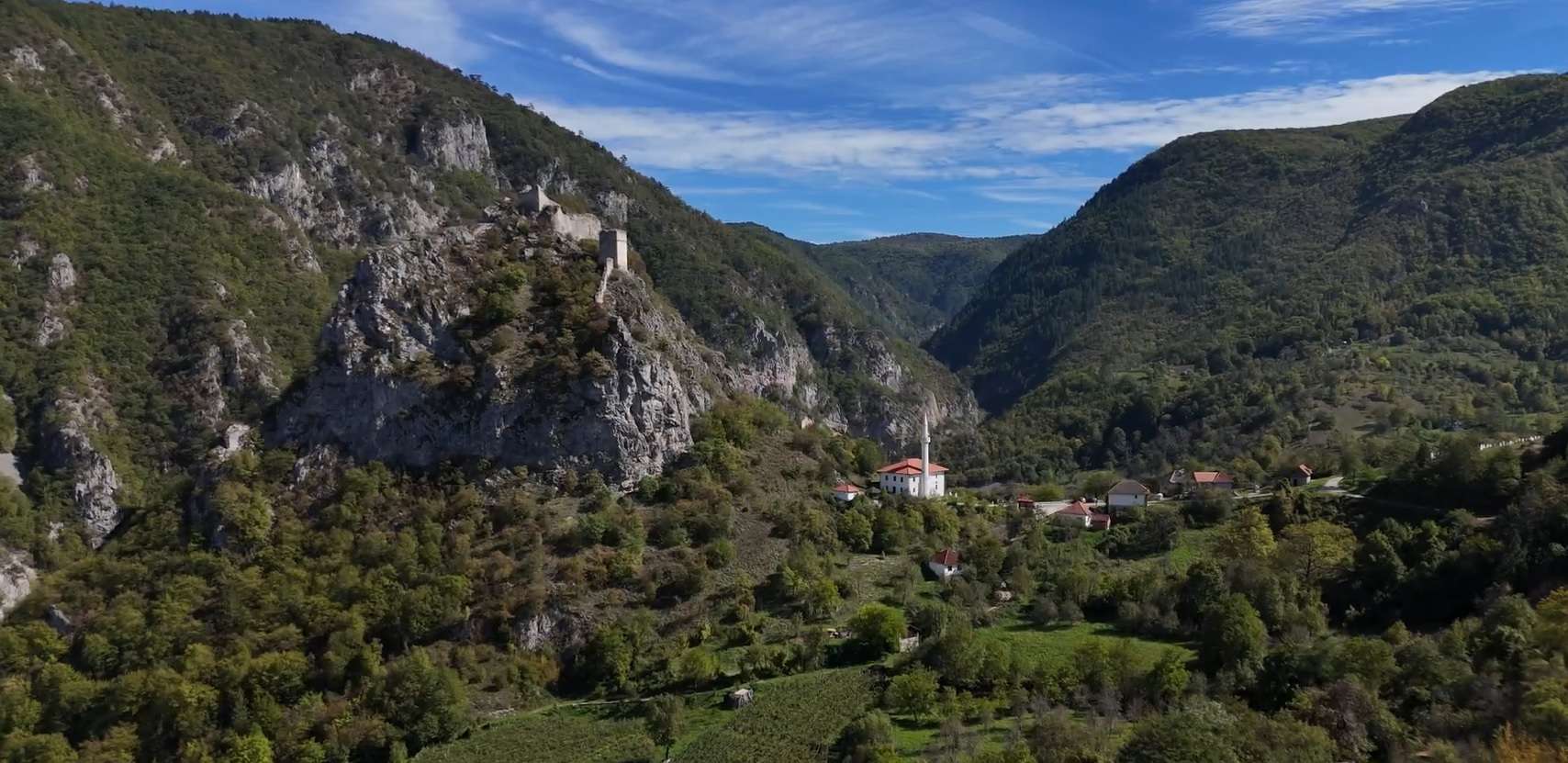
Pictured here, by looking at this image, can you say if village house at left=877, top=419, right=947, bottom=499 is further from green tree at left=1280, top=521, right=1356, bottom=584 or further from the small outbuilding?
the small outbuilding

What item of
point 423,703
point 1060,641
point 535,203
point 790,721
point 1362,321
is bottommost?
point 790,721

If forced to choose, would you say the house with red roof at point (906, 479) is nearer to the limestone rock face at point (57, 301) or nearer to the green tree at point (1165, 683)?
the green tree at point (1165, 683)

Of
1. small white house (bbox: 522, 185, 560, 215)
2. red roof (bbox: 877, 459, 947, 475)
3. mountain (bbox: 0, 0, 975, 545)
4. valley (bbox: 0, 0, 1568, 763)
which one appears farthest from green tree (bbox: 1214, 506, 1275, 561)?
small white house (bbox: 522, 185, 560, 215)

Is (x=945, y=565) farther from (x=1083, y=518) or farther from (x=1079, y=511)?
(x=1079, y=511)

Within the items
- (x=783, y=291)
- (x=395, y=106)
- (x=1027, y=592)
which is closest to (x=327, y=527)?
(x=1027, y=592)

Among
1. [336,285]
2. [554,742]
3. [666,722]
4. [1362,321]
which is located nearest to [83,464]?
[336,285]
